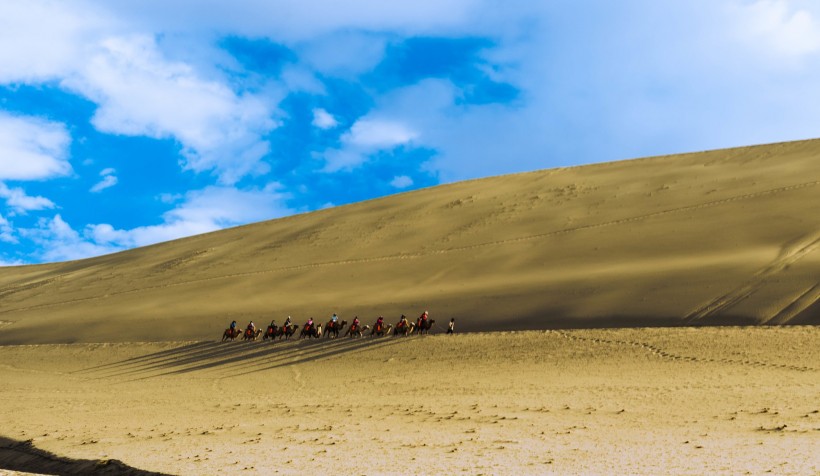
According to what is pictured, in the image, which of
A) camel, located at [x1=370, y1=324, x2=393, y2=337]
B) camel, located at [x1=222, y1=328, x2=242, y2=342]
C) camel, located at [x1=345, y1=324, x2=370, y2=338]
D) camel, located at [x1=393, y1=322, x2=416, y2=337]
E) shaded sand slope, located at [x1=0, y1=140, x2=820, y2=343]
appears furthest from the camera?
camel, located at [x1=222, y1=328, x2=242, y2=342]

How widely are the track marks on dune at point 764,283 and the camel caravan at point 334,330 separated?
728 centimetres

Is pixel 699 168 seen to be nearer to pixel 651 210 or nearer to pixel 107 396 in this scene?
pixel 651 210

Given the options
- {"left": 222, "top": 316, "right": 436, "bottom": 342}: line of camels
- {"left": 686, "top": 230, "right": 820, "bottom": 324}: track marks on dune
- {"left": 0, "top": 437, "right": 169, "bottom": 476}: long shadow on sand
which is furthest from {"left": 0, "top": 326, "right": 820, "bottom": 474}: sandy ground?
{"left": 686, "top": 230, "right": 820, "bottom": 324}: track marks on dune

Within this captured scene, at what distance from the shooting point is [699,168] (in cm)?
4312

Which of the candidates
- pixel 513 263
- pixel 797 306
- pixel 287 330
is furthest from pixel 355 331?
pixel 797 306

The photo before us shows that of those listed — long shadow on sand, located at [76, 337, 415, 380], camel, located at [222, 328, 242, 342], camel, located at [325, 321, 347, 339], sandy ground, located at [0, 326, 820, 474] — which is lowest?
sandy ground, located at [0, 326, 820, 474]

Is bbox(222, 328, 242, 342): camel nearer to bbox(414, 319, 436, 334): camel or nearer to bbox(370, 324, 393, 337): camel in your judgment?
bbox(370, 324, 393, 337): camel

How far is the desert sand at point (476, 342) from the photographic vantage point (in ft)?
41.6

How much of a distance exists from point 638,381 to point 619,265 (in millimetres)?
11685

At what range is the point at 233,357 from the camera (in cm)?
2509

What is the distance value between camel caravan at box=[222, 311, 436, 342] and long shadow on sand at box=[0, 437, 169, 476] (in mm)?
11777

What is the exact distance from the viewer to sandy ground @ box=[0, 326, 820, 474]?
38.0ft

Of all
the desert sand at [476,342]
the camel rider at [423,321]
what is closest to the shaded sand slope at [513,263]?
the desert sand at [476,342]

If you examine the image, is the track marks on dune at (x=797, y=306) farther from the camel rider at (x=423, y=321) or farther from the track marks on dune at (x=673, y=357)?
the camel rider at (x=423, y=321)
